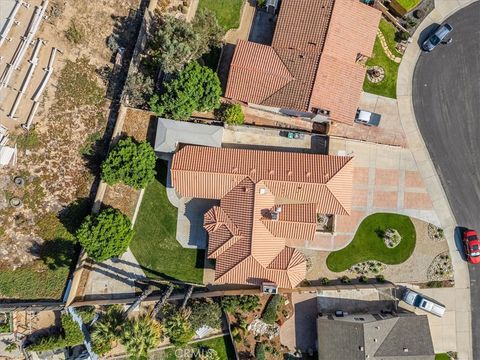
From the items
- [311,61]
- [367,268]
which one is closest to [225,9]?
[311,61]

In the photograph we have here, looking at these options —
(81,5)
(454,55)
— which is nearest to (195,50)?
(81,5)

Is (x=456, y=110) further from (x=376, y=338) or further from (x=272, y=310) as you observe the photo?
(x=272, y=310)

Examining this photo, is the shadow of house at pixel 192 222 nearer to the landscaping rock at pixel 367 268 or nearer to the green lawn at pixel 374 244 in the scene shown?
the green lawn at pixel 374 244

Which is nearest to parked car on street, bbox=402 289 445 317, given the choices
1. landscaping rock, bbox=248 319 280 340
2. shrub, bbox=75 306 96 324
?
landscaping rock, bbox=248 319 280 340

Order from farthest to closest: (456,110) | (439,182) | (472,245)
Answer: (439,182), (456,110), (472,245)

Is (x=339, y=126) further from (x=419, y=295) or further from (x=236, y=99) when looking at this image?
(x=419, y=295)

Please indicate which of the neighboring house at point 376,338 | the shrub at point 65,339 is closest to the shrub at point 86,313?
the shrub at point 65,339
